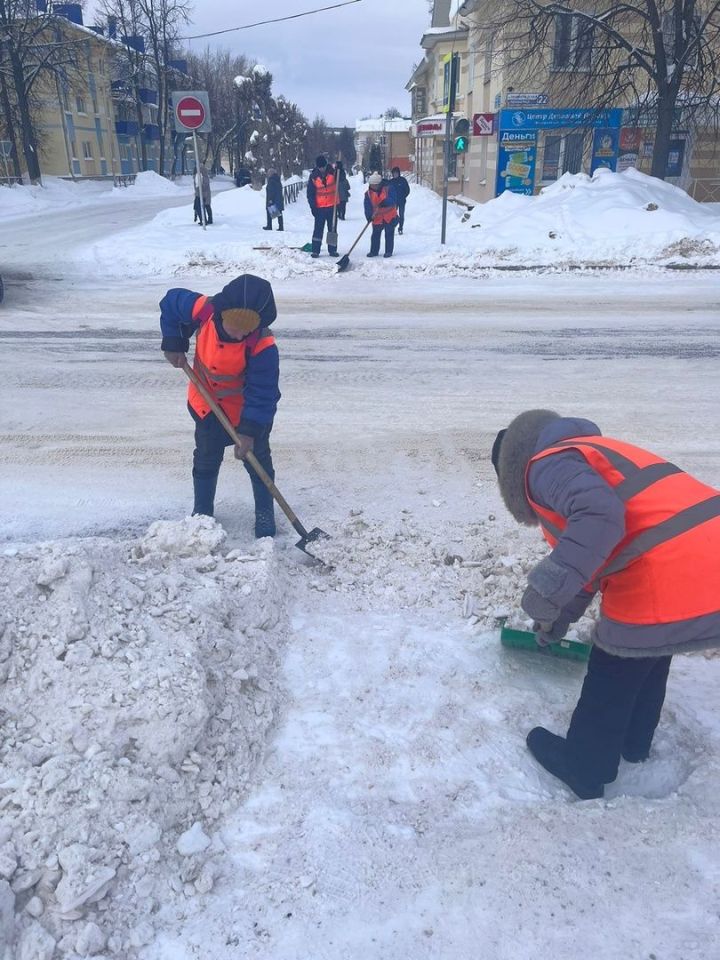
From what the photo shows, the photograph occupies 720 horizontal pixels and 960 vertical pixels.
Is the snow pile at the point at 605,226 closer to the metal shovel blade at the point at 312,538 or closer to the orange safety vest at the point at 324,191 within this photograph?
the orange safety vest at the point at 324,191

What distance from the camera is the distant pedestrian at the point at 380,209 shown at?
42.8 ft

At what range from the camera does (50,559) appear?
125 inches

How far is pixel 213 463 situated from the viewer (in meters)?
4.35

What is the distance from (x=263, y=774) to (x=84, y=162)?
56.8 m

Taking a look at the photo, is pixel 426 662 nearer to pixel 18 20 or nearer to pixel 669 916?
pixel 669 916

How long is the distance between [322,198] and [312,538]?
35.5 ft

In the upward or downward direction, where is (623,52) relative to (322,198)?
upward

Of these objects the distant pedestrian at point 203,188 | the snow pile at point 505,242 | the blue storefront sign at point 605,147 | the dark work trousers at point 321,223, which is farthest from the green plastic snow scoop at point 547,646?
the blue storefront sign at point 605,147

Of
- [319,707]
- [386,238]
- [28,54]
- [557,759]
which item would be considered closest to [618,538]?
[557,759]

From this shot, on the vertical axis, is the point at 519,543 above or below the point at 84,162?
below

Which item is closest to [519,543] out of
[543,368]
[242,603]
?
[242,603]

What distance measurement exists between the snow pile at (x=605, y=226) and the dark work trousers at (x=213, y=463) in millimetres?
10225

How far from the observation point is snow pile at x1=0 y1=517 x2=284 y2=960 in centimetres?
218

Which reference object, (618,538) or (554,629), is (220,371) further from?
(618,538)
